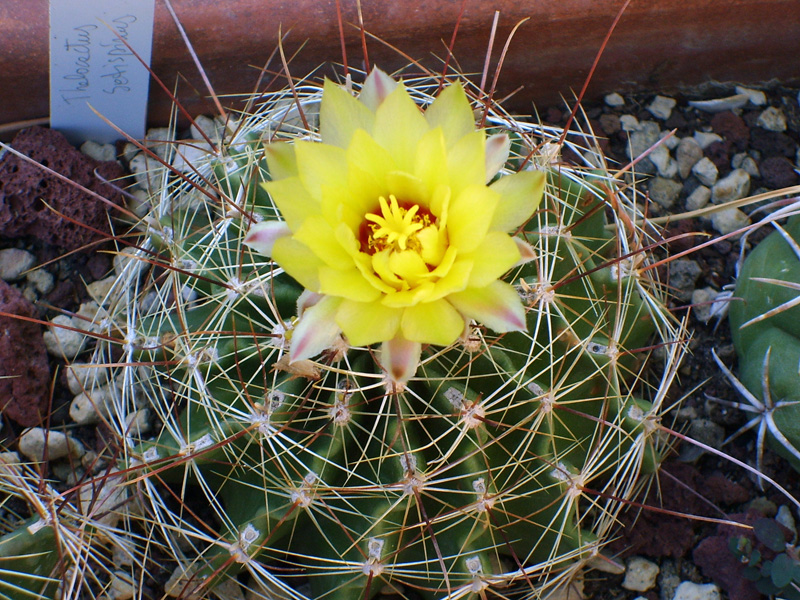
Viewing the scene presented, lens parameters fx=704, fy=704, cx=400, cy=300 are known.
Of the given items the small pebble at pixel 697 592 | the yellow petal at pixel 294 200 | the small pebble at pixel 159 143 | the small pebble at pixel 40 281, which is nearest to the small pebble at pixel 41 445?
the small pebble at pixel 40 281

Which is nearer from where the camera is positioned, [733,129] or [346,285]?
[346,285]

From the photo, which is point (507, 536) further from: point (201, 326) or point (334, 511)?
point (201, 326)

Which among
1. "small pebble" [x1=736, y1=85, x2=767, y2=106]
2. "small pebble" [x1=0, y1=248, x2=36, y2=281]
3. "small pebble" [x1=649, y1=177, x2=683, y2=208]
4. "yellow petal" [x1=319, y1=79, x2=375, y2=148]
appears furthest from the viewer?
"small pebble" [x1=736, y1=85, x2=767, y2=106]

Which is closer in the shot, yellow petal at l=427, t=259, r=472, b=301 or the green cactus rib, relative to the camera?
yellow petal at l=427, t=259, r=472, b=301

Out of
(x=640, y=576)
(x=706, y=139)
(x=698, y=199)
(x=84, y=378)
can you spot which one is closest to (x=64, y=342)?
(x=84, y=378)

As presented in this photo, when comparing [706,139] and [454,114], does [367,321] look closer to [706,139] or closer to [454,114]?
[454,114]

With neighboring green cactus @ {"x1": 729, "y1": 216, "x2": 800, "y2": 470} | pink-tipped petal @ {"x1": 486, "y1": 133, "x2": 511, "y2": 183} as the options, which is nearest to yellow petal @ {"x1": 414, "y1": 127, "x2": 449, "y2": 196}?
pink-tipped petal @ {"x1": 486, "y1": 133, "x2": 511, "y2": 183}

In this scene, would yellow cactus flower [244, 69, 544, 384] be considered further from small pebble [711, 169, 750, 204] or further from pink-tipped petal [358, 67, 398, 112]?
small pebble [711, 169, 750, 204]
